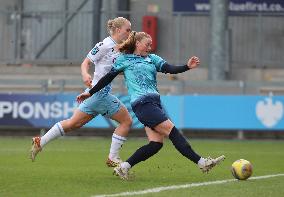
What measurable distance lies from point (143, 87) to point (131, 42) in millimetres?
531

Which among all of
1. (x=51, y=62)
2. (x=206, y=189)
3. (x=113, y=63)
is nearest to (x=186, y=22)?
(x=51, y=62)

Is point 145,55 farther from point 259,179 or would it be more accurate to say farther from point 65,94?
point 65,94

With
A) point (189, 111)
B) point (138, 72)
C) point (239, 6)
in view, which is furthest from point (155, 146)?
point (239, 6)

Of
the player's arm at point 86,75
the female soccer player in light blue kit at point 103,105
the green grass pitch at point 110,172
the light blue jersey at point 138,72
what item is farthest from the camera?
the female soccer player in light blue kit at point 103,105

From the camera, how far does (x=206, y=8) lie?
28266mm

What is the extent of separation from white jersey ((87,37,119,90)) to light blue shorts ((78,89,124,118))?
0.68ft

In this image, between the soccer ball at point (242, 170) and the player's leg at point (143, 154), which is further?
the player's leg at point (143, 154)

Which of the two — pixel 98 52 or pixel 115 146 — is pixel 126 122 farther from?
pixel 98 52

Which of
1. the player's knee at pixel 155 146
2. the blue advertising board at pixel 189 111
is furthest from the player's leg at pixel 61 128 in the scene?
the blue advertising board at pixel 189 111

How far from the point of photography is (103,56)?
1331cm

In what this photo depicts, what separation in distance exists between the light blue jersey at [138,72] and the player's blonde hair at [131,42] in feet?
0.22

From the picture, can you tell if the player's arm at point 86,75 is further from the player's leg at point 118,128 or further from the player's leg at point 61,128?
the player's leg at point 61,128

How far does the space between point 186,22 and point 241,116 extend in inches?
205

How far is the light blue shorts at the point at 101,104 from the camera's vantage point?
1334cm
